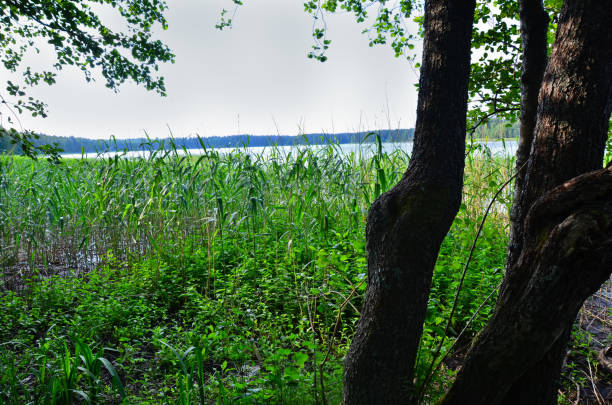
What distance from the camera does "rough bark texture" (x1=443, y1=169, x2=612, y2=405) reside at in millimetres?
1312

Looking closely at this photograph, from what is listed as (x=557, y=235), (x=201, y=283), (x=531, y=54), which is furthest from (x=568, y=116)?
(x=201, y=283)

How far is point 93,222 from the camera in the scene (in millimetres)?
5004

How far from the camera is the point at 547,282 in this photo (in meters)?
1.38

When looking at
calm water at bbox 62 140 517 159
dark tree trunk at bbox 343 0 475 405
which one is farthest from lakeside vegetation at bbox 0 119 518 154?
dark tree trunk at bbox 343 0 475 405

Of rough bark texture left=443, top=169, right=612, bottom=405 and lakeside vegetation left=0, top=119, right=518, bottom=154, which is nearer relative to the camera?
rough bark texture left=443, top=169, right=612, bottom=405

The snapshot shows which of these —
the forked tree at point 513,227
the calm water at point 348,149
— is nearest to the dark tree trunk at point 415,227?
the forked tree at point 513,227

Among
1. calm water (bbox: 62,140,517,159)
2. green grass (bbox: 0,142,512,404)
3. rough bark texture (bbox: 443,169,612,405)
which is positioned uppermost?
calm water (bbox: 62,140,517,159)

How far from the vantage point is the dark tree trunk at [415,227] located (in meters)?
1.66

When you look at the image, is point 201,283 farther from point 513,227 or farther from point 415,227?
point 513,227

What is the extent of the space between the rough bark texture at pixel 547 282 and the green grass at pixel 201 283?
536mm

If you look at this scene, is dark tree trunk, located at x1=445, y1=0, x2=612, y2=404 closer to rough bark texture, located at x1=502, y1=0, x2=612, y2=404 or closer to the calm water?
rough bark texture, located at x1=502, y1=0, x2=612, y2=404

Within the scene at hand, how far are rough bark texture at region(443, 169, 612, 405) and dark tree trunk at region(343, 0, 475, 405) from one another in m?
0.29

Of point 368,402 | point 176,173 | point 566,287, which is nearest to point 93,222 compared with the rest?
point 176,173

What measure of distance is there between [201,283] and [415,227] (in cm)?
314
